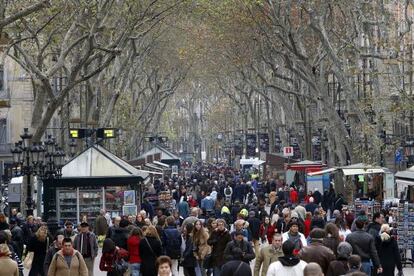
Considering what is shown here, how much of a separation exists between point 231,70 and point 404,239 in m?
51.9

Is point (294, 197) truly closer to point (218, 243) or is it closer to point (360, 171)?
point (360, 171)

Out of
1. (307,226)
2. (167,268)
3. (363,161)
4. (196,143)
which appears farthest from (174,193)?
(196,143)

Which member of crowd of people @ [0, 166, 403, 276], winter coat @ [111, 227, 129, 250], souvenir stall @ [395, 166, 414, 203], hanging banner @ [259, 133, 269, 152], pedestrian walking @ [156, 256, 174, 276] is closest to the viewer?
pedestrian walking @ [156, 256, 174, 276]

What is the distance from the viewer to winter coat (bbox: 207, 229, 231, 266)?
64.0 feet

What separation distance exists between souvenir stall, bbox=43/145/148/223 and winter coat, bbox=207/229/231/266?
45.1ft

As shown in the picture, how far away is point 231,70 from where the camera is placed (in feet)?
253

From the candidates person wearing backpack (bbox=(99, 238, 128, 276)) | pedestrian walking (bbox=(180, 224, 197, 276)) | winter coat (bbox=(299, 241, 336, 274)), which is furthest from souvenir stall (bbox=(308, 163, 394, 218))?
winter coat (bbox=(299, 241, 336, 274))

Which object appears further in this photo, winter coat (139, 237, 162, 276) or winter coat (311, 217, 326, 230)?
winter coat (311, 217, 326, 230)

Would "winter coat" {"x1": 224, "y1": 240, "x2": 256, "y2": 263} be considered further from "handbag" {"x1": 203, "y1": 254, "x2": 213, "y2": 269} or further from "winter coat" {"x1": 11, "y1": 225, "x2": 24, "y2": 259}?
"winter coat" {"x1": 11, "y1": 225, "x2": 24, "y2": 259}

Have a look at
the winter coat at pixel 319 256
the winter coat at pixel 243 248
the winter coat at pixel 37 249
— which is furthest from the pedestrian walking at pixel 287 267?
the winter coat at pixel 37 249

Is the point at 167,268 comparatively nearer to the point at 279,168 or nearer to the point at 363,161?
the point at 363,161

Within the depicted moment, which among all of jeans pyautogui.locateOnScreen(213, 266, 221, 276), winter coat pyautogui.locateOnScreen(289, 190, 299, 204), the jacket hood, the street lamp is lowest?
jeans pyautogui.locateOnScreen(213, 266, 221, 276)

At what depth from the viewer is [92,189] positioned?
33.9 metres

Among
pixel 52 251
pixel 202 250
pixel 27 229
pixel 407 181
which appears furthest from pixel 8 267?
pixel 407 181
